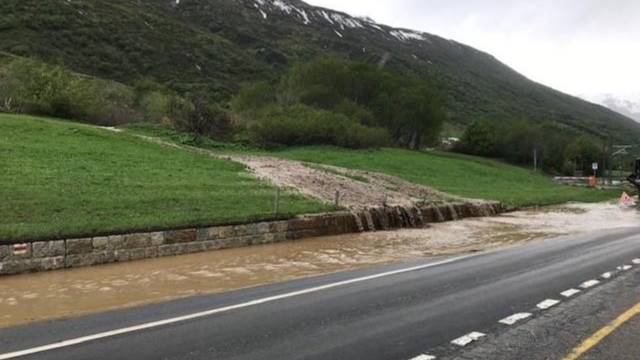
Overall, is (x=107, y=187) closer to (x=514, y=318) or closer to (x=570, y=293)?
(x=570, y=293)

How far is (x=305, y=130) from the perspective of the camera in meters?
52.1

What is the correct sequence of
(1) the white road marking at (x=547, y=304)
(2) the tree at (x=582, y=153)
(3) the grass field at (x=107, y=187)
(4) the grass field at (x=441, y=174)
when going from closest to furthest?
(1) the white road marking at (x=547, y=304) < (3) the grass field at (x=107, y=187) < (4) the grass field at (x=441, y=174) < (2) the tree at (x=582, y=153)

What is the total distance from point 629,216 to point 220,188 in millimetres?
22604

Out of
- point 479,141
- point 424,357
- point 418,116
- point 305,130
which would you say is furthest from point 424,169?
point 479,141

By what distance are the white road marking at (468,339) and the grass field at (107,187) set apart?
913 cm

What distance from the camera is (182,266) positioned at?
48.3 ft

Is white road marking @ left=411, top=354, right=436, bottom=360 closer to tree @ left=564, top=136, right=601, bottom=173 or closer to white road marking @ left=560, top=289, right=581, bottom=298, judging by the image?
white road marking @ left=560, top=289, right=581, bottom=298

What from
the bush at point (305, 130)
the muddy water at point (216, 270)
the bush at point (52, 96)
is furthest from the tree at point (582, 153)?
the muddy water at point (216, 270)

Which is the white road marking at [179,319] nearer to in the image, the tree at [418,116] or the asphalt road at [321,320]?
the asphalt road at [321,320]

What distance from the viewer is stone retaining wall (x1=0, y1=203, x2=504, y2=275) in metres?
13.7

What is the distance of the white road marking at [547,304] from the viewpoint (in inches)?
384

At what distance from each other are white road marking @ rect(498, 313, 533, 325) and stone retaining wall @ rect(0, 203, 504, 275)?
879 cm

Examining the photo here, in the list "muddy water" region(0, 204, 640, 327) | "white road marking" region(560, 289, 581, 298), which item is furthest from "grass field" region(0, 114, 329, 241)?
"white road marking" region(560, 289, 581, 298)

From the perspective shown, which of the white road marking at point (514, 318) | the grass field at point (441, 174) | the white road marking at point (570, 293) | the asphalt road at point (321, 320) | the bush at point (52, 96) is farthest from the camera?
the grass field at point (441, 174)
